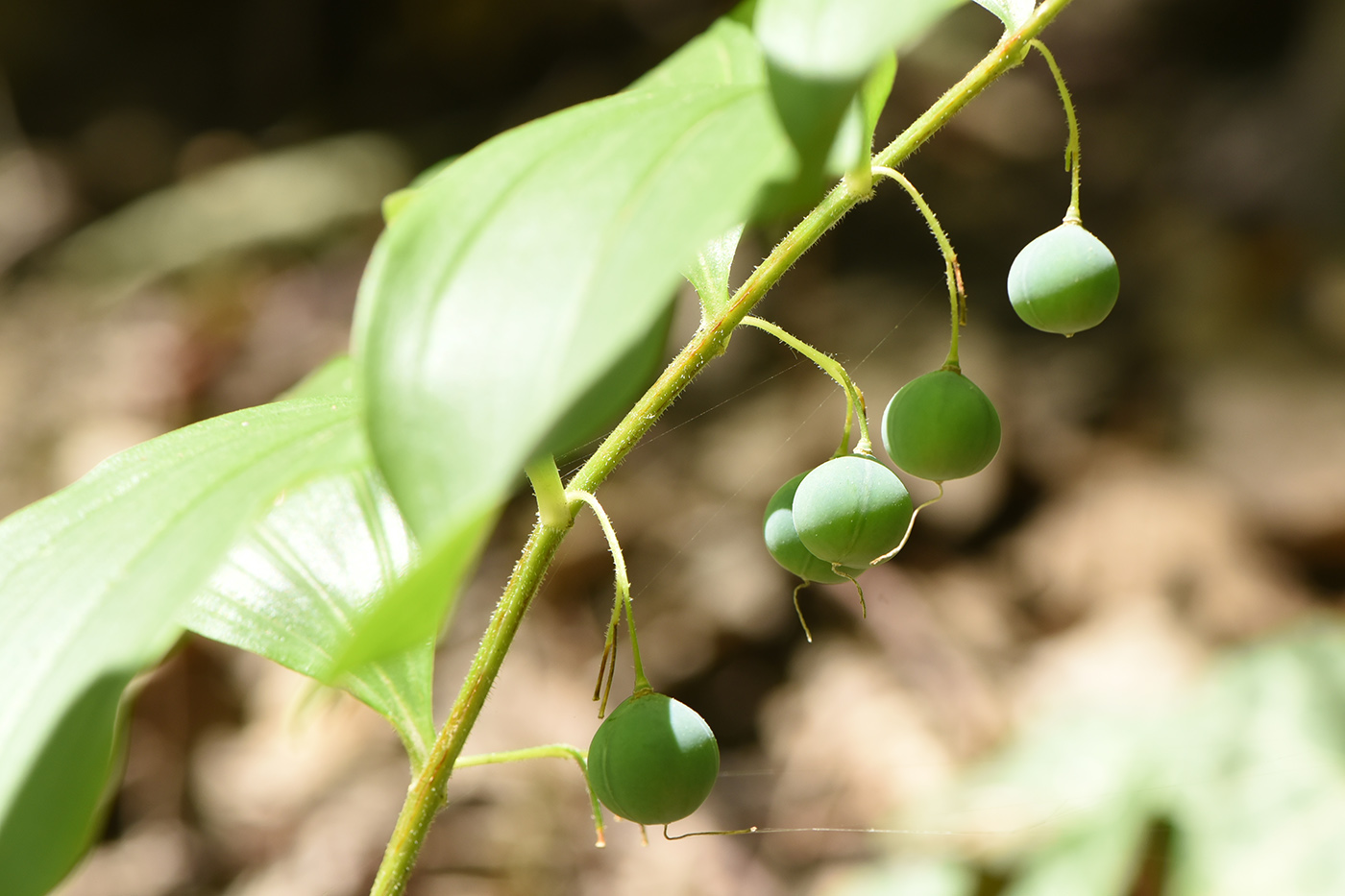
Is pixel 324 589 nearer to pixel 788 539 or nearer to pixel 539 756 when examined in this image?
pixel 539 756

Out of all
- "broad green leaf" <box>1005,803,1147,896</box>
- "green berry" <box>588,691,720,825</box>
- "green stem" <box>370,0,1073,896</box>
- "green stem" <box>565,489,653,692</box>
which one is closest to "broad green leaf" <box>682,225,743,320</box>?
"green stem" <box>370,0,1073,896</box>

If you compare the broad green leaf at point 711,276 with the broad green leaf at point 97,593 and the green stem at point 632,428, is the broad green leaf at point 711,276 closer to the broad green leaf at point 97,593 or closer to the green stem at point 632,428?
the green stem at point 632,428

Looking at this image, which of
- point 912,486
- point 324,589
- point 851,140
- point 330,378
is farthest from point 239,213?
point 851,140

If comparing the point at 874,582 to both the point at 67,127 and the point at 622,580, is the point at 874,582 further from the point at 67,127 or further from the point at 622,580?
the point at 67,127

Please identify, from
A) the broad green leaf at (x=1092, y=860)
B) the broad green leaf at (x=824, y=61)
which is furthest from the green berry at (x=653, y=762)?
the broad green leaf at (x=1092, y=860)

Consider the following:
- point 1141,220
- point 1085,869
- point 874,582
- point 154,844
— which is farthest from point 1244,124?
point 154,844

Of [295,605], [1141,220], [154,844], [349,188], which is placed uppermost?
[295,605]
